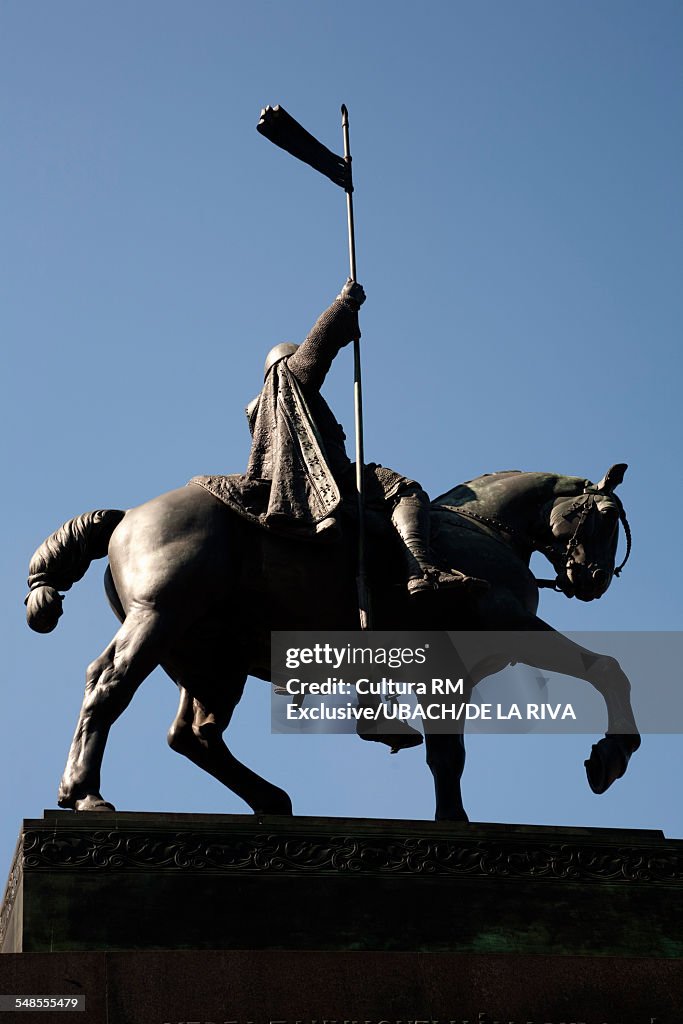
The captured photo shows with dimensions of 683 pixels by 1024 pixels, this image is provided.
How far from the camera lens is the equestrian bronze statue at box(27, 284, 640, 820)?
550 inches

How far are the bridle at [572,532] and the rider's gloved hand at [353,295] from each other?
183 centimetres

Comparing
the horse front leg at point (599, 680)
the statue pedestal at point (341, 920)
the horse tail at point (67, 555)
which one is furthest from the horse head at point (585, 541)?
the horse tail at point (67, 555)

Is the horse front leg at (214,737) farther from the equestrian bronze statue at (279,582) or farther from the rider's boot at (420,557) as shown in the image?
the rider's boot at (420,557)

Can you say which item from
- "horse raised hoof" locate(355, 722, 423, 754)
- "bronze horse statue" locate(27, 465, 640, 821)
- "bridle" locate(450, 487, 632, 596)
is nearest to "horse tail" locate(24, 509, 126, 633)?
"bronze horse statue" locate(27, 465, 640, 821)

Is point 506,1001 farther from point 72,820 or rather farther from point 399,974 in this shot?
point 72,820

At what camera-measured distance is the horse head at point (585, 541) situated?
15531mm

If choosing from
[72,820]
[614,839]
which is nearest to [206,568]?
[72,820]

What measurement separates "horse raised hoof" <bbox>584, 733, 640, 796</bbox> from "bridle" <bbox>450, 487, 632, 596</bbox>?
194 cm

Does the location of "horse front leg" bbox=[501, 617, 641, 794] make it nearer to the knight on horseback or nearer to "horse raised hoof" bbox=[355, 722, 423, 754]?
the knight on horseback

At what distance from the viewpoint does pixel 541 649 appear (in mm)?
14523

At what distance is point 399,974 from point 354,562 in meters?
3.79

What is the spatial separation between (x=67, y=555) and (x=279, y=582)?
1609 mm

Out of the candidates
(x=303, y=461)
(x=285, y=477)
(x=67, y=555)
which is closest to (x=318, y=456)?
(x=303, y=461)

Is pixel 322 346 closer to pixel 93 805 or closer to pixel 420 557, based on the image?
pixel 420 557
